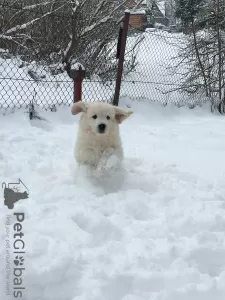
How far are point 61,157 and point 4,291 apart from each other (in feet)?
7.32

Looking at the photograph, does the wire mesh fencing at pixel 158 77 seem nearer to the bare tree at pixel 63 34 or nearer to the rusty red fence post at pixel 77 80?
the bare tree at pixel 63 34

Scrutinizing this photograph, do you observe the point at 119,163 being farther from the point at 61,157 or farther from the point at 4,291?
the point at 4,291

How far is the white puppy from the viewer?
133 inches

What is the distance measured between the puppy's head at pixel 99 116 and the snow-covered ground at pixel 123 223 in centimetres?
47

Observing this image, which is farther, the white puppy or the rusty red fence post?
the rusty red fence post

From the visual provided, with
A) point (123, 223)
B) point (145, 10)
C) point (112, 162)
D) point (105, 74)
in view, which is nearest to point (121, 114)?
point (112, 162)

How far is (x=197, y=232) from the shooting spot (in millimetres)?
2418

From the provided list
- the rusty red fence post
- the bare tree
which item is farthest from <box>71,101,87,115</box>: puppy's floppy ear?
the bare tree

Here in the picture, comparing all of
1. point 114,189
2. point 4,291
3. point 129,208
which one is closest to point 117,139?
point 114,189

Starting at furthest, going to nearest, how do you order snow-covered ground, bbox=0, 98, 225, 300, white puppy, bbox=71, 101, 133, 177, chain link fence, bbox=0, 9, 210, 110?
chain link fence, bbox=0, 9, 210, 110
white puppy, bbox=71, 101, 133, 177
snow-covered ground, bbox=0, 98, 225, 300

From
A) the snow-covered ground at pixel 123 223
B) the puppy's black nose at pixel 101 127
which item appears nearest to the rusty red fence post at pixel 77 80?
the snow-covered ground at pixel 123 223

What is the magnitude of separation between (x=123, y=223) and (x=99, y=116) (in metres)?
1.23

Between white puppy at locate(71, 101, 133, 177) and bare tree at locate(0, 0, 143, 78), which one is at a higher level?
bare tree at locate(0, 0, 143, 78)

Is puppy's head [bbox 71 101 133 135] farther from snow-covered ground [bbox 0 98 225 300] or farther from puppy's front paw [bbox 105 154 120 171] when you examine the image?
snow-covered ground [bbox 0 98 225 300]
